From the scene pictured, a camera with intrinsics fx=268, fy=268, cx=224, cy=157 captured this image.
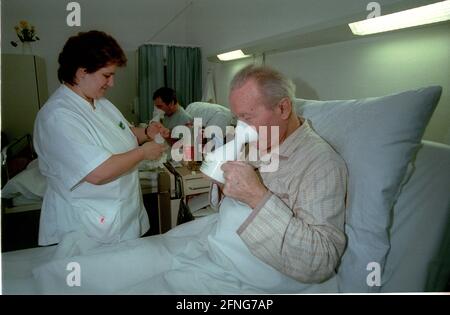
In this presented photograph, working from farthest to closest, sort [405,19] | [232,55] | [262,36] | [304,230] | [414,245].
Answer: [262,36] → [232,55] → [405,19] → [414,245] → [304,230]

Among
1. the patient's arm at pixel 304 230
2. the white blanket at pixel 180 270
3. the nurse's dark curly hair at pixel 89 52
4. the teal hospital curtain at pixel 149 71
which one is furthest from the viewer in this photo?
the teal hospital curtain at pixel 149 71

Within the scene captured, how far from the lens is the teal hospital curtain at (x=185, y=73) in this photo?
1.08 meters

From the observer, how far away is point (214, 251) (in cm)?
82

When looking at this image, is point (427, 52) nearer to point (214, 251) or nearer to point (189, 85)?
point (189, 85)

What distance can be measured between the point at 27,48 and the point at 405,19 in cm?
128

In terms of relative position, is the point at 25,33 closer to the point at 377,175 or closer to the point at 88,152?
the point at 88,152

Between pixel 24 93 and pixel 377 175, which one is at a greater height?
pixel 24 93

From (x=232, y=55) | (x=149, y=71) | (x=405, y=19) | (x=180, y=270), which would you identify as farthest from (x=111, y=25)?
(x=405, y=19)

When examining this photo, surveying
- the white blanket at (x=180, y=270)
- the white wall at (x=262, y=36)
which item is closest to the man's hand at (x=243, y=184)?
the white blanket at (x=180, y=270)

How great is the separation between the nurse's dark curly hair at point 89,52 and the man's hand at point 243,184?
0.53m

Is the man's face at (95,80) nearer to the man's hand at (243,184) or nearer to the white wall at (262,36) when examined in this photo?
the white wall at (262,36)

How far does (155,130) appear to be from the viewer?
1.08 meters

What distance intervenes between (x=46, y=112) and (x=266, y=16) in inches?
42.6

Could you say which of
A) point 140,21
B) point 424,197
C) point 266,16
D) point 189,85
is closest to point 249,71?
point 189,85
